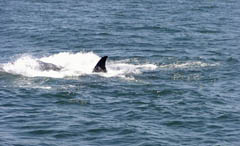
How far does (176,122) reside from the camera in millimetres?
23516

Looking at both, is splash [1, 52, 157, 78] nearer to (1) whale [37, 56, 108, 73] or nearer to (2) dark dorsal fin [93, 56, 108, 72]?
(1) whale [37, 56, 108, 73]

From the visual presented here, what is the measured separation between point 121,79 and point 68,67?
4586 millimetres

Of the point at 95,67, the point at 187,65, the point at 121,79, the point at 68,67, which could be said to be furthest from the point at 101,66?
the point at 187,65

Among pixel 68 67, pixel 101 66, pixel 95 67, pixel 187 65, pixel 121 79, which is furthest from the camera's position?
pixel 187 65

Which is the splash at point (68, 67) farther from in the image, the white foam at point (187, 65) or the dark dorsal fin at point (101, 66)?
the white foam at point (187, 65)

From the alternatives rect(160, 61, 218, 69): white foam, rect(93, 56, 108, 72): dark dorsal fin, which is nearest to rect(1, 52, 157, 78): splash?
A: rect(93, 56, 108, 72): dark dorsal fin

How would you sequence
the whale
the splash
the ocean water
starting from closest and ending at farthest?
the ocean water → the splash → the whale

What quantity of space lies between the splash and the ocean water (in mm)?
56

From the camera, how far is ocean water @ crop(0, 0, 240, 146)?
73.0ft

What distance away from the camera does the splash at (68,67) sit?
32.1m

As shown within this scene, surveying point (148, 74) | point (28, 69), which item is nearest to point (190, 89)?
point (148, 74)

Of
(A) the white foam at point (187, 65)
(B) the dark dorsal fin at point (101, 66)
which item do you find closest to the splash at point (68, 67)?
(B) the dark dorsal fin at point (101, 66)

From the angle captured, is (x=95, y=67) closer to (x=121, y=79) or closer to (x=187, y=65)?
(x=121, y=79)

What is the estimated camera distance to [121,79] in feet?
101
